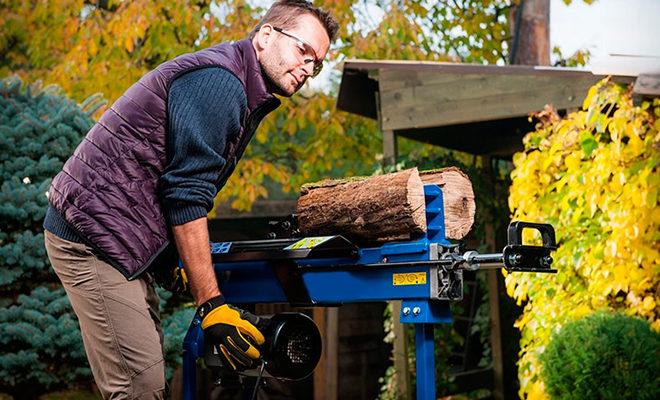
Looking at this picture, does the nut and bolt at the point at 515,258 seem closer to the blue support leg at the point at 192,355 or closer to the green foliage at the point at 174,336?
the blue support leg at the point at 192,355

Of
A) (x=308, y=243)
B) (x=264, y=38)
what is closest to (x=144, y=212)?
(x=308, y=243)

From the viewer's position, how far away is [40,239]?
523cm

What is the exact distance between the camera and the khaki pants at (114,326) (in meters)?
2.74

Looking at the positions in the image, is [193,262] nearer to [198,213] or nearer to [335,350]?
[198,213]

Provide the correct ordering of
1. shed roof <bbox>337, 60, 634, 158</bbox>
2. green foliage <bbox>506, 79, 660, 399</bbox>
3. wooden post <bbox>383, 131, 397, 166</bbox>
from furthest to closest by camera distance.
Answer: wooden post <bbox>383, 131, 397, 166</bbox> < shed roof <bbox>337, 60, 634, 158</bbox> < green foliage <bbox>506, 79, 660, 399</bbox>

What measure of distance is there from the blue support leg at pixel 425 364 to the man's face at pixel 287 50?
2.97 ft

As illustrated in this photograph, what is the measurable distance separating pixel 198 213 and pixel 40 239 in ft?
9.19

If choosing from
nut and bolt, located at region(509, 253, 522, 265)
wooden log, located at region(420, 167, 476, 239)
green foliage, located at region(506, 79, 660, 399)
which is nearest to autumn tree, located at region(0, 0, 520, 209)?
green foliage, located at region(506, 79, 660, 399)

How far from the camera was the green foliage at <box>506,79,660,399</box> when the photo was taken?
4.70m

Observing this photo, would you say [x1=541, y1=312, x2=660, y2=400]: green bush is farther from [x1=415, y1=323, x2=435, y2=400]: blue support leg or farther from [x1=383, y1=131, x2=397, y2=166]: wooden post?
[x1=383, y1=131, x2=397, y2=166]: wooden post

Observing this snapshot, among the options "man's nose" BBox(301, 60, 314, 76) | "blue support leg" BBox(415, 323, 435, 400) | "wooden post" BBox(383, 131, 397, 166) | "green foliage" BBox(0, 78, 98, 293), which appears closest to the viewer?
"blue support leg" BBox(415, 323, 435, 400)

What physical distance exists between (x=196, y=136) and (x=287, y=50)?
0.50 metres

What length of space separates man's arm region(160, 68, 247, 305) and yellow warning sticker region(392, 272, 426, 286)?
2.04 ft

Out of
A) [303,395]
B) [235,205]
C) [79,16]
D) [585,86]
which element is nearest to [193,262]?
[585,86]
